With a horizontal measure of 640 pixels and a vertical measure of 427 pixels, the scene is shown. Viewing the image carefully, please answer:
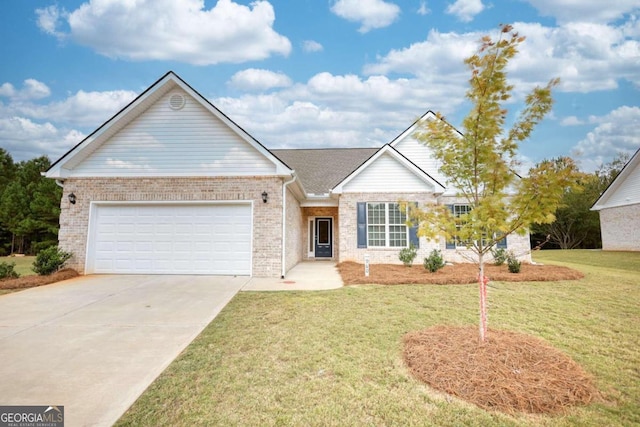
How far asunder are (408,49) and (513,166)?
16.0m

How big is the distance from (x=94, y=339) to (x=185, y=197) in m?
6.19

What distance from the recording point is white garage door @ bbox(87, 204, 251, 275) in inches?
389

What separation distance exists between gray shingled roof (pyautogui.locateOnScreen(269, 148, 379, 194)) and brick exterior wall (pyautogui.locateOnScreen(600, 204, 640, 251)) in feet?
54.3

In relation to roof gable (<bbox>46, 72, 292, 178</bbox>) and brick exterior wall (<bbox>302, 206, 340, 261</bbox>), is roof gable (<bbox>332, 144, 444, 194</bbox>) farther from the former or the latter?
roof gable (<bbox>46, 72, 292, 178</bbox>)

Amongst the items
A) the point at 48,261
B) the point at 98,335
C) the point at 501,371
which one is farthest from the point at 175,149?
the point at 501,371

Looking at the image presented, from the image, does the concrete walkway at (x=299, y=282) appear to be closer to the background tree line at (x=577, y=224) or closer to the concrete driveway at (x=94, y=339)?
the concrete driveway at (x=94, y=339)

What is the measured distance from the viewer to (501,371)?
3.18m

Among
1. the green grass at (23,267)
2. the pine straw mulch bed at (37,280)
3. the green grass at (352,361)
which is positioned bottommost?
the green grass at (352,361)

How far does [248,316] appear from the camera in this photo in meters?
5.53

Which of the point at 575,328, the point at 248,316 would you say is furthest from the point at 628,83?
the point at 248,316

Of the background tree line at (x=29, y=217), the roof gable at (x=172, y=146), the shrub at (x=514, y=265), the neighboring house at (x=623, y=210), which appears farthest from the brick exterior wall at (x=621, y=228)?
the background tree line at (x=29, y=217)

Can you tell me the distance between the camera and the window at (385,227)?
12914mm

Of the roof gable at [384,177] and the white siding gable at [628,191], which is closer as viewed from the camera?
the roof gable at [384,177]

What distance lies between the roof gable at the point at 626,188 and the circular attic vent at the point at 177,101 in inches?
965
